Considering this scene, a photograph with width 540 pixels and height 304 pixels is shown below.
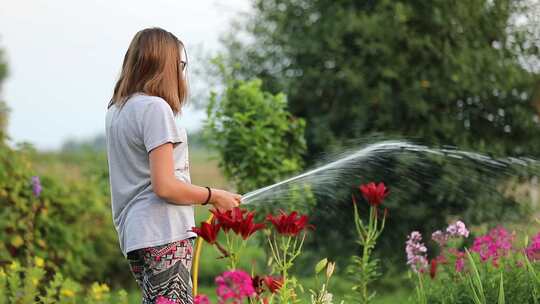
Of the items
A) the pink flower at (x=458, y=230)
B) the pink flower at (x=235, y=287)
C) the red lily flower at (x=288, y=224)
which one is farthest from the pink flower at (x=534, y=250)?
the pink flower at (x=235, y=287)

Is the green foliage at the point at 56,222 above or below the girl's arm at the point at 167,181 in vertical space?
below

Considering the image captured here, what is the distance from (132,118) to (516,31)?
4958mm

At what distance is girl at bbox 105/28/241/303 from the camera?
2789 millimetres

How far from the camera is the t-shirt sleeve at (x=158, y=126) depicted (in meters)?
2.73

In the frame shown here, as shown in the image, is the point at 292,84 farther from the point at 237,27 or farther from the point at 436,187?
the point at 436,187

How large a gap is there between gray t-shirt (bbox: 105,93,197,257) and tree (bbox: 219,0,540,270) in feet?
12.0

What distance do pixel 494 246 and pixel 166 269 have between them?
2.05 m

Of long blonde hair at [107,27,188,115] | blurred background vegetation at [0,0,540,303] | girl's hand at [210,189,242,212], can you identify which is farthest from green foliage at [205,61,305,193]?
girl's hand at [210,189,242,212]

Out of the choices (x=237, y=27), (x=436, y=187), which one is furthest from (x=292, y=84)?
(x=436, y=187)

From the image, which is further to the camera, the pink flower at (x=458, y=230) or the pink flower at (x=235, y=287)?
the pink flower at (x=458, y=230)

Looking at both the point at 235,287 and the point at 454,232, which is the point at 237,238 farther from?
the point at 454,232

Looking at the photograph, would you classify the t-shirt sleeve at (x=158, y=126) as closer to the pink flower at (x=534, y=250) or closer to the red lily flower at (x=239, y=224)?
the red lily flower at (x=239, y=224)

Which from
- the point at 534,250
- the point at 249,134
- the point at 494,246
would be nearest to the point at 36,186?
the point at 249,134

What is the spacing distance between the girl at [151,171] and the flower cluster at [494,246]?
6.12 ft
